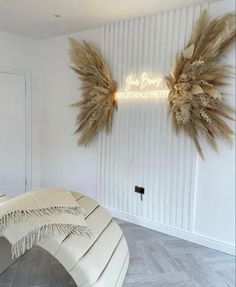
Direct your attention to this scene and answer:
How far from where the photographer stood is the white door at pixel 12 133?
4.13 meters

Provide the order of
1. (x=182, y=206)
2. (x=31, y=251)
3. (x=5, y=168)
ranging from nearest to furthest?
(x=31, y=251)
(x=182, y=206)
(x=5, y=168)

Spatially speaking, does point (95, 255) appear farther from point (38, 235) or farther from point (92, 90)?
point (92, 90)

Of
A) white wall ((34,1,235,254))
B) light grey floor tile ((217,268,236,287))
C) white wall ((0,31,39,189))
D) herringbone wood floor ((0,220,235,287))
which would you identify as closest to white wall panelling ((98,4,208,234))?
white wall ((34,1,235,254))

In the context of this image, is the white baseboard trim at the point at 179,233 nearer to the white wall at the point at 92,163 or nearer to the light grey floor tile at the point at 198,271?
the white wall at the point at 92,163

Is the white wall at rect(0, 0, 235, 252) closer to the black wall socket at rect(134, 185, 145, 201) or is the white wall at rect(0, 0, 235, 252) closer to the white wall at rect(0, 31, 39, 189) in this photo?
the white wall at rect(0, 31, 39, 189)

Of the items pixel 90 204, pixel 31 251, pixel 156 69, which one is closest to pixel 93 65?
pixel 156 69

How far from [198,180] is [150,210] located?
757mm

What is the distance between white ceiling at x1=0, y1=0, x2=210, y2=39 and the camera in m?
2.88

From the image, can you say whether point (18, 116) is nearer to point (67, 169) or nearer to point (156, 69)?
point (67, 169)

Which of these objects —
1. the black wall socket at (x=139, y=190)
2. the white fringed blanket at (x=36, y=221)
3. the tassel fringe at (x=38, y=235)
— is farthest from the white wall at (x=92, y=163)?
the tassel fringe at (x=38, y=235)

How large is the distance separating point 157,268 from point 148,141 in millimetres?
1404

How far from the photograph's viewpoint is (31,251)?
111 inches

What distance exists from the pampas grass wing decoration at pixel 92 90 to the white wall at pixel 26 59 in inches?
31.5

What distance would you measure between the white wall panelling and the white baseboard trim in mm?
55
